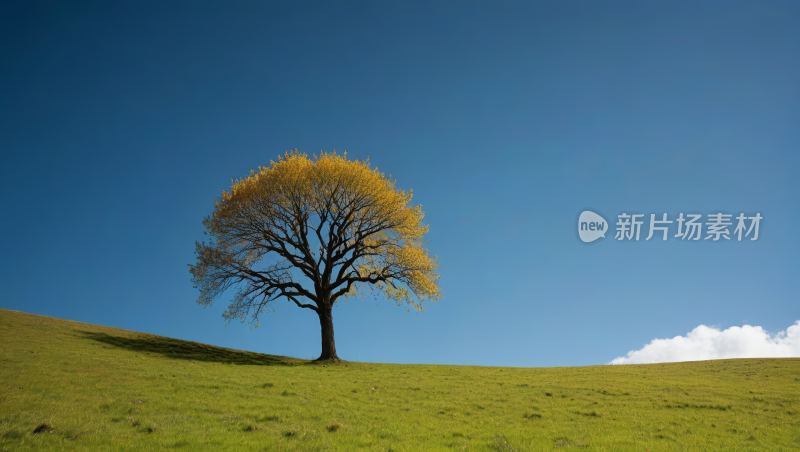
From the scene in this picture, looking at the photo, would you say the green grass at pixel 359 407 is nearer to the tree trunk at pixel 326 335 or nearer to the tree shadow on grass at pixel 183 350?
the tree shadow on grass at pixel 183 350

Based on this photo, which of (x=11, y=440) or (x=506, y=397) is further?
(x=506, y=397)

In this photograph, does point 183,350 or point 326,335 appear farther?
point 326,335

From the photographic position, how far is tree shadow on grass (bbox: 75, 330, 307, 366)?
2881cm

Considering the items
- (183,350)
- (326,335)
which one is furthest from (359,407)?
(183,350)

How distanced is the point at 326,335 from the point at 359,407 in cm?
1721

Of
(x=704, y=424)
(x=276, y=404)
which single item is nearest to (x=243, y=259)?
(x=276, y=404)

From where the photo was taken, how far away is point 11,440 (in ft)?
33.9

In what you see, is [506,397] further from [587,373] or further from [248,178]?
[248,178]

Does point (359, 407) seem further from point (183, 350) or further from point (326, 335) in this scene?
point (183, 350)

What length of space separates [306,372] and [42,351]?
14.3 meters

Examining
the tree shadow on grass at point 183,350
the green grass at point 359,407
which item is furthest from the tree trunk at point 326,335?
the green grass at point 359,407

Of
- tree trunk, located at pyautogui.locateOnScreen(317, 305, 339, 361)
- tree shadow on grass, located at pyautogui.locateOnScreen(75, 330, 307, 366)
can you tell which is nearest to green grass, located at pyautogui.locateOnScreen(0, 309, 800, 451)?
tree shadow on grass, located at pyautogui.locateOnScreen(75, 330, 307, 366)

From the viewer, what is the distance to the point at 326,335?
32.8m

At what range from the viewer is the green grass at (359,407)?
1162cm
